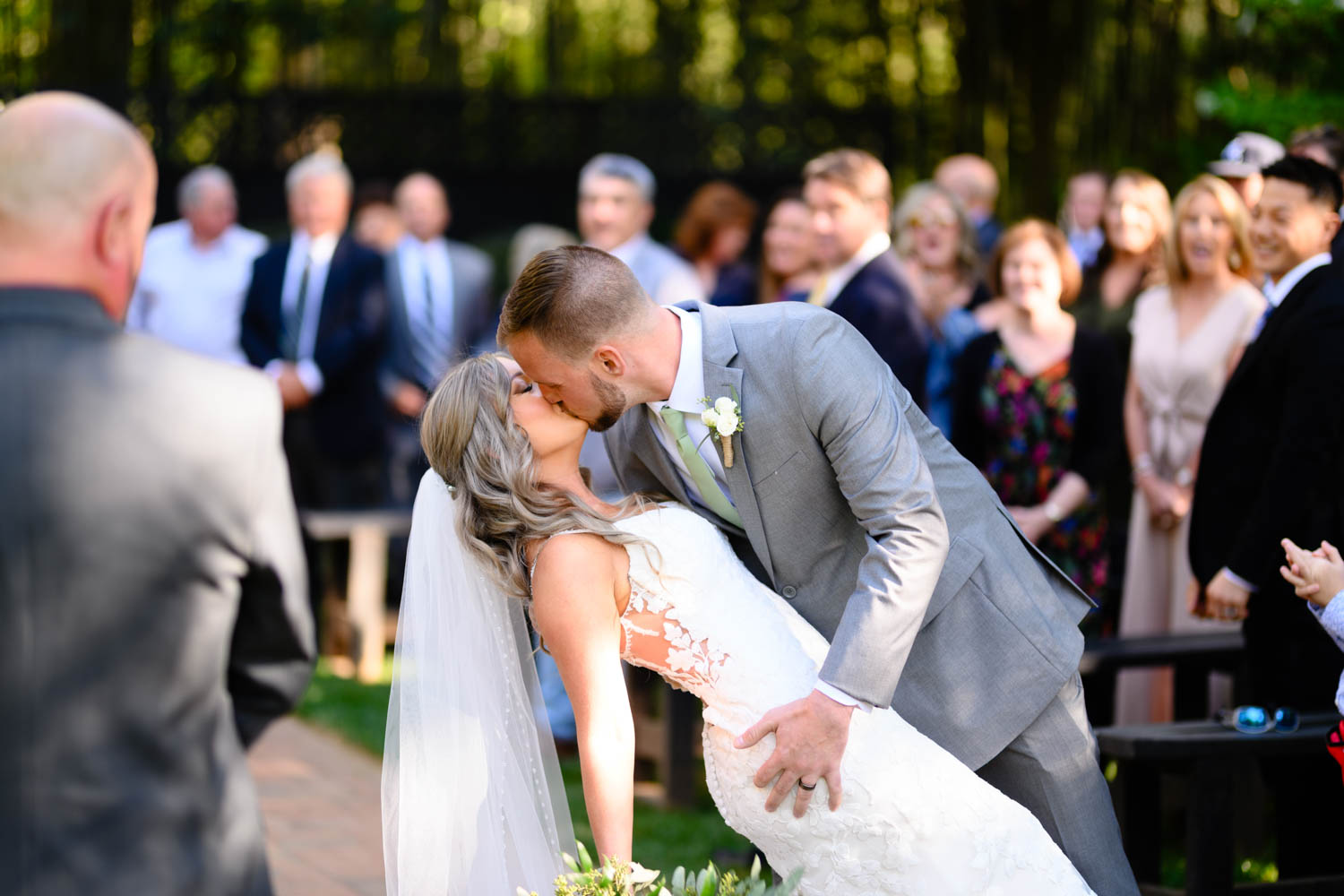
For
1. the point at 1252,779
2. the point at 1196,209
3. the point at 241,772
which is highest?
the point at 1196,209

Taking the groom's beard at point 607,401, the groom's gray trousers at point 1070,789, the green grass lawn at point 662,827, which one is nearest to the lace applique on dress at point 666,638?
the groom's beard at point 607,401

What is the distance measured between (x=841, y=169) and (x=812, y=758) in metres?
2.81

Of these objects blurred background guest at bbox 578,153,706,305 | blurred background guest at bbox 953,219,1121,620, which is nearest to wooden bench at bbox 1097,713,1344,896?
blurred background guest at bbox 953,219,1121,620

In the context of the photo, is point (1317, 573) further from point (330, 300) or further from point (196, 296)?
point (196, 296)

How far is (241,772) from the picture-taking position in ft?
6.77

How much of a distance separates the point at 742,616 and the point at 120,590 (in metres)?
Answer: 1.45

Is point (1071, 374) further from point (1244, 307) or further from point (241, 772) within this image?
point (241, 772)

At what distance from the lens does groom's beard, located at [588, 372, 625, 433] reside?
301 centimetres

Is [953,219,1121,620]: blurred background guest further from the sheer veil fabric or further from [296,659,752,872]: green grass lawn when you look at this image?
the sheer veil fabric

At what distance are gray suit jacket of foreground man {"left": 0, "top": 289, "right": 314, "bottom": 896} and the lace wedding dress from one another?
1150mm

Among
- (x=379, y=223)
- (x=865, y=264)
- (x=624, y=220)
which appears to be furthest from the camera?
(x=379, y=223)

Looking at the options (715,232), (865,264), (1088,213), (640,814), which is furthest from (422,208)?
(640,814)

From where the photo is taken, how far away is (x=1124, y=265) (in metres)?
6.62

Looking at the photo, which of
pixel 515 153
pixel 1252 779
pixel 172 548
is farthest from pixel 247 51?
pixel 172 548
